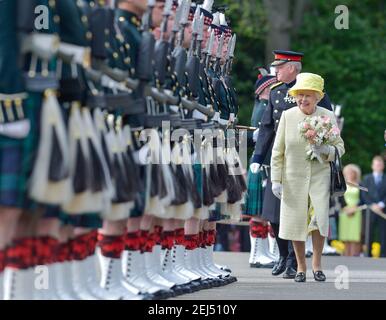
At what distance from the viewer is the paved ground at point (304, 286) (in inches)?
472

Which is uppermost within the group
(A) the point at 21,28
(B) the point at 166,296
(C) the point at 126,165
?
(A) the point at 21,28

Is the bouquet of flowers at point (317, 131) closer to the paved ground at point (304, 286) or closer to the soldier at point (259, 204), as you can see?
the paved ground at point (304, 286)

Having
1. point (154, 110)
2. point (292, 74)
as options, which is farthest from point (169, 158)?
point (292, 74)

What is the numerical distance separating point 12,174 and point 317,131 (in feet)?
17.6

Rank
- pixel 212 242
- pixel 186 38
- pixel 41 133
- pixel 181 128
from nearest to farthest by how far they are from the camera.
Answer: pixel 41 133, pixel 181 128, pixel 186 38, pixel 212 242

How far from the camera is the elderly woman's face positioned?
13.7 m

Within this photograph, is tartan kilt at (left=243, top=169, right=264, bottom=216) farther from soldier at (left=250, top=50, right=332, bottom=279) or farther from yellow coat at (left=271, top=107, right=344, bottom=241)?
yellow coat at (left=271, top=107, right=344, bottom=241)

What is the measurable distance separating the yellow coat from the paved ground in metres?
0.49

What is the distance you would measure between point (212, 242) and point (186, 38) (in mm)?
2136

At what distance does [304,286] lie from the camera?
1335 cm

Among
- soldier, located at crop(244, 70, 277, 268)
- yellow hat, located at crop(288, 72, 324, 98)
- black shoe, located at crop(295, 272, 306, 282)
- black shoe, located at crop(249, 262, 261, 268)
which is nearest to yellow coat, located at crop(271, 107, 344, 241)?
yellow hat, located at crop(288, 72, 324, 98)

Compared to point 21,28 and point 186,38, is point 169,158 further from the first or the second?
point 21,28

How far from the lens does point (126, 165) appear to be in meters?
9.66

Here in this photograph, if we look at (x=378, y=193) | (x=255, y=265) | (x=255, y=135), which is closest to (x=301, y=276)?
(x=255, y=135)
